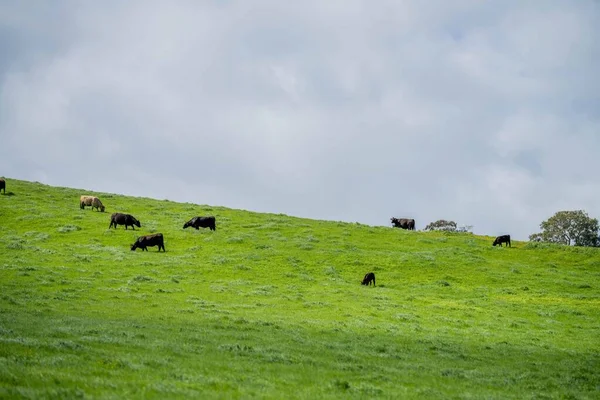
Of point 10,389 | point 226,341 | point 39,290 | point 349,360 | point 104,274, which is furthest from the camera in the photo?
point 104,274

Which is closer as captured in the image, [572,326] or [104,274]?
[572,326]

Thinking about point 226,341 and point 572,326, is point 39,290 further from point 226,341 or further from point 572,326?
point 572,326

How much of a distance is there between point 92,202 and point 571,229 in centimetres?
9394

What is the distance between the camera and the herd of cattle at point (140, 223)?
46.5 meters

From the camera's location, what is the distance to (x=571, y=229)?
113688 mm

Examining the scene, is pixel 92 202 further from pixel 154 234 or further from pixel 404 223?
pixel 404 223

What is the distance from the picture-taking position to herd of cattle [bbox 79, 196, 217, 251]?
46.5 meters

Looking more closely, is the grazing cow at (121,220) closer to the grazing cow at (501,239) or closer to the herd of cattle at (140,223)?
the herd of cattle at (140,223)

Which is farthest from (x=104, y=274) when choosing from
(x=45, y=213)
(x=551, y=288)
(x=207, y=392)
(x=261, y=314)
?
(x=551, y=288)

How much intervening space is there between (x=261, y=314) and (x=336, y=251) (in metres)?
22.5

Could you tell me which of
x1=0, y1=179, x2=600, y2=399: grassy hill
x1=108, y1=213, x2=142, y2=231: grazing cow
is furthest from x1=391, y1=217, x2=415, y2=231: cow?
x1=108, y1=213, x2=142, y2=231: grazing cow

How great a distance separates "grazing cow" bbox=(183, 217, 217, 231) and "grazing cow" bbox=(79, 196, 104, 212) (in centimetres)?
1225

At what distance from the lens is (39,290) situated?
3062cm

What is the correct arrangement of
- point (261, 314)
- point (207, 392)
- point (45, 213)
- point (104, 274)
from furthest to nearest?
1. point (45, 213)
2. point (104, 274)
3. point (261, 314)
4. point (207, 392)
